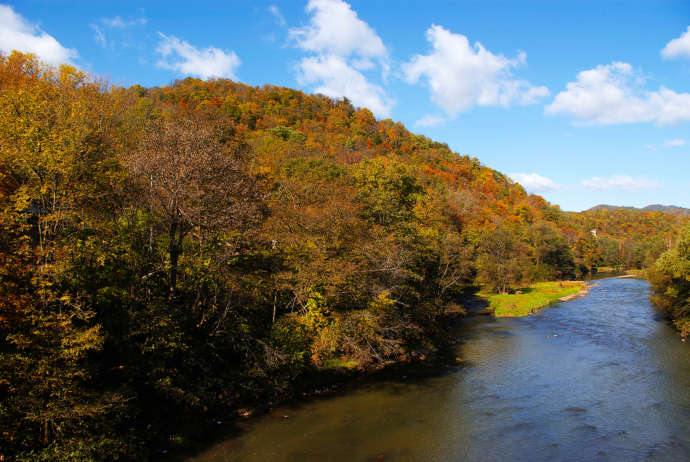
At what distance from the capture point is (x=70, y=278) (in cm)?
1648

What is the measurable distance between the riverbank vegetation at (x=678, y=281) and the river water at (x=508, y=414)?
5.01 meters

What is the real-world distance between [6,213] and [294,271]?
1509 cm

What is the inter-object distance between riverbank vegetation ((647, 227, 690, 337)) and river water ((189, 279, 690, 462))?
501 cm

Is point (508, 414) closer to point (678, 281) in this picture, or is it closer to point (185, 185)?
point (185, 185)

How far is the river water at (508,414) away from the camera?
59.6ft

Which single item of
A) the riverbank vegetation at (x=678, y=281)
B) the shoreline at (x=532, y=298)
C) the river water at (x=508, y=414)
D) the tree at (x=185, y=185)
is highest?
the tree at (x=185, y=185)

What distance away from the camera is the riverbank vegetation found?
124ft

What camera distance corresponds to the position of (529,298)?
197ft

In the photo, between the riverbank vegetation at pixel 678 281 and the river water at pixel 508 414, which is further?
the riverbank vegetation at pixel 678 281

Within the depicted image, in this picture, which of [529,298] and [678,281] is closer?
[678,281]

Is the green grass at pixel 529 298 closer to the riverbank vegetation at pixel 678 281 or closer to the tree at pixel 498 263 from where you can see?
the tree at pixel 498 263

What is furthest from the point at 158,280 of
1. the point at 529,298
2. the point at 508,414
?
the point at 529,298

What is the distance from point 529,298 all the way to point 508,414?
42.1 metres

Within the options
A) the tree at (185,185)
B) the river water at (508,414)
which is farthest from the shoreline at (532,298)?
the tree at (185,185)
